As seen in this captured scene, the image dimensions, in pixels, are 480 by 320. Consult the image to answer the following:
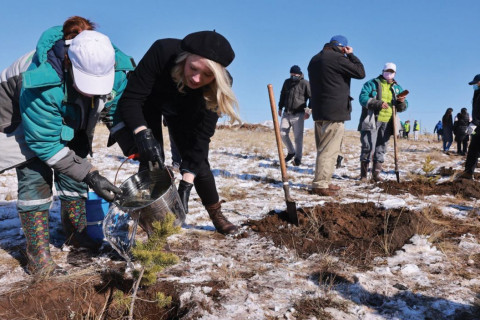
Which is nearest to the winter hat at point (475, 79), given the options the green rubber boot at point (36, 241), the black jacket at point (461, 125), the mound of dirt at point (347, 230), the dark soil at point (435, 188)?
the dark soil at point (435, 188)

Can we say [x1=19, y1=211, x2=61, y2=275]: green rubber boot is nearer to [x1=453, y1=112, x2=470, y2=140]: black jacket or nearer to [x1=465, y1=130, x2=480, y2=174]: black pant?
[x1=465, y1=130, x2=480, y2=174]: black pant

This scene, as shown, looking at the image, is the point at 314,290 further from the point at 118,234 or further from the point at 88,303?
the point at 118,234

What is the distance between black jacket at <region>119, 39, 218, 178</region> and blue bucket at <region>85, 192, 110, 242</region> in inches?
29.6

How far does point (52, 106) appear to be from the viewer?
2066mm

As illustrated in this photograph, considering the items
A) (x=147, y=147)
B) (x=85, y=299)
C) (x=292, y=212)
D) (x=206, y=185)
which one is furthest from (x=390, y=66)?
(x=85, y=299)

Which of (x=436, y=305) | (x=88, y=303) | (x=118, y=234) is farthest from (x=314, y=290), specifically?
(x=118, y=234)

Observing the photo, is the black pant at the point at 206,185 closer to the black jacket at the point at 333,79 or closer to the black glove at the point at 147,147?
the black glove at the point at 147,147

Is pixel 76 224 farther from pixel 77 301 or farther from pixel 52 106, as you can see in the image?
pixel 52 106

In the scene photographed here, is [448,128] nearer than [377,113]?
No

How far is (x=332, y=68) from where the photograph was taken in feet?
16.2

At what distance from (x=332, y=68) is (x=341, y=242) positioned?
2875 mm

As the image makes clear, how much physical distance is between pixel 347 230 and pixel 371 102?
10.7 ft

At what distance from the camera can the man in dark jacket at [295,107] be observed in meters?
7.57

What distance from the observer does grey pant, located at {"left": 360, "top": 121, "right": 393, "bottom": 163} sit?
5855 mm
